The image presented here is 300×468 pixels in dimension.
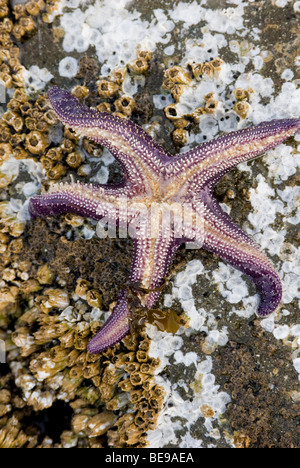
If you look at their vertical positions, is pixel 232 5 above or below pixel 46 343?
above

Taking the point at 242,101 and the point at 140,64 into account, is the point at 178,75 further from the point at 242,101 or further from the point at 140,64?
the point at 242,101

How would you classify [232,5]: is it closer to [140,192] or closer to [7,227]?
[140,192]

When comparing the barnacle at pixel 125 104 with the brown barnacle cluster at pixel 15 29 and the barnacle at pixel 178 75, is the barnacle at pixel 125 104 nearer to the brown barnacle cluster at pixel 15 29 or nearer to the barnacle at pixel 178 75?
the barnacle at pixel 178 75

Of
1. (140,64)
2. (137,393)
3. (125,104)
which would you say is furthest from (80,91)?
(137,393)

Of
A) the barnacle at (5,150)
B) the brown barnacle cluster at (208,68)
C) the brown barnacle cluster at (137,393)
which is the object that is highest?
the brown barnacle cluster at (208,68)

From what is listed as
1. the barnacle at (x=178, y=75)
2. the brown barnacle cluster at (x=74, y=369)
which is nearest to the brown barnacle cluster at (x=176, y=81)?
the barnacle at (x=178, y=75)

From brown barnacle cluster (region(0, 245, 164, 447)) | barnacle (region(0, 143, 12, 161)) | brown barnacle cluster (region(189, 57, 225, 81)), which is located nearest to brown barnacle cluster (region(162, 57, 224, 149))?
brown barnacle cluster (region(189, 57, 225, 81))
